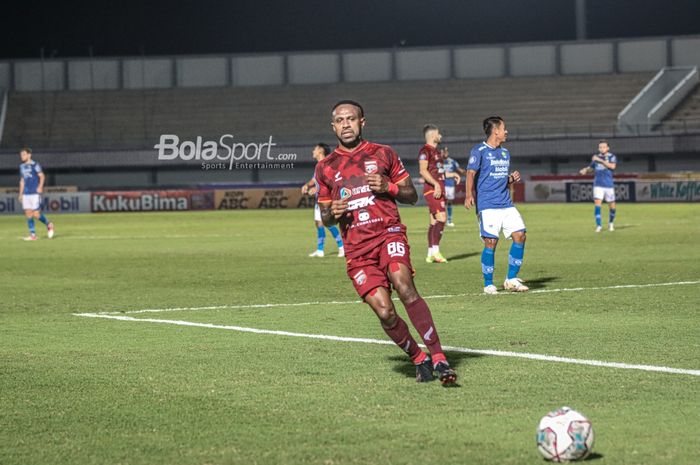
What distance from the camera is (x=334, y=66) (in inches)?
2820

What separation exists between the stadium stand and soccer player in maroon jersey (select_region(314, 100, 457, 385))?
56.4 metres

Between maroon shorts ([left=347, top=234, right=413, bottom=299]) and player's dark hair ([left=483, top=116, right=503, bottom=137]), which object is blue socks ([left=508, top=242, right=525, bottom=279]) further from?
maroon shorts ([left=347, top=234, right=413, bottom=299])

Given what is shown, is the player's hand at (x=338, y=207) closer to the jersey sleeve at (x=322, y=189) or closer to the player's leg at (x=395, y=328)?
the jersey sleeve at (x=322, y=189)

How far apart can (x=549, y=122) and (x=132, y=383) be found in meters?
59.3

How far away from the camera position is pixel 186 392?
779 centimetres

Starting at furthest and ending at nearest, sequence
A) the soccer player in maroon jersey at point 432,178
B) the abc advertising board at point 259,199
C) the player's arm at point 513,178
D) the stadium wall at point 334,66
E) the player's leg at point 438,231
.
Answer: the stadium wall at point 334,66 < the abc advertising board at point 259,199 < the player's leg at point 438,231 < the soccer player in maroon jersey at point 432,178 < the player's arm at point 513,178

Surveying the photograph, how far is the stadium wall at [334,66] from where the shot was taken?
229ft

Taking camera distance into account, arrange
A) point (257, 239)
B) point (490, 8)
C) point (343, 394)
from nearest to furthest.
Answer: point (343, 394) < point (257, 239) < point (490, 8)

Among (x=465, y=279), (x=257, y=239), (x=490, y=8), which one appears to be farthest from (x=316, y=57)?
(x=465, y=279)

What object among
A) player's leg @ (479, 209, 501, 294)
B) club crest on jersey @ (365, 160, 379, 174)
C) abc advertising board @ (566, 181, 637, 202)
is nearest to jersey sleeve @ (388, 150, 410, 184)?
club crest on jersey @ (365, 160, 379, 174)

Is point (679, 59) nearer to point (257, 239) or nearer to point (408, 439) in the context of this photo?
point (257, 239)

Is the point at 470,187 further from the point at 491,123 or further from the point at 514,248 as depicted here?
the point at 514,248

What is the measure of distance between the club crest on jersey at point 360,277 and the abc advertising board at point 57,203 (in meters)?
46.7

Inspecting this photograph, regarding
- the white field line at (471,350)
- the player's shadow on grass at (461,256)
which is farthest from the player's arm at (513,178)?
the player's shadow on grass at (461,256)
